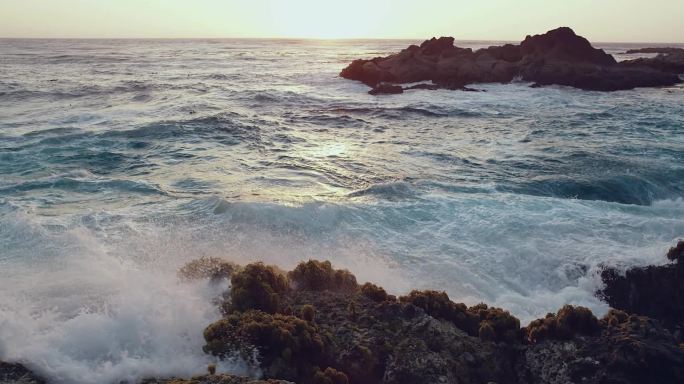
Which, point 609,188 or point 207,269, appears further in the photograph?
point 609,188

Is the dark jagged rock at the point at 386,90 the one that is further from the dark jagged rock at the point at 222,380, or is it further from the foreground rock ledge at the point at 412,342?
the dark jagged rock at the point at 222,380

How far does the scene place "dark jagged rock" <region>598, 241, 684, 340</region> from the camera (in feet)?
23.3

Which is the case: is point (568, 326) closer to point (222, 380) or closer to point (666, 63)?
point (222, 380)

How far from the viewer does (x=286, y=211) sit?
10680 millimetres

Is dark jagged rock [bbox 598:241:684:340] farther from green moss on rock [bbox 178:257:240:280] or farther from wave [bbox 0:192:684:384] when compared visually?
green moss on rock [bbox 178:257:240:280]

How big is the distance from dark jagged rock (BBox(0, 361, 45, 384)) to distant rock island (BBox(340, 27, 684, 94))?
32.6 m

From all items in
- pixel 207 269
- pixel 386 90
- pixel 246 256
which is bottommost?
pixel 246 256

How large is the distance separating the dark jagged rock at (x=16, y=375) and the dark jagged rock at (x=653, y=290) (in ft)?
24.4

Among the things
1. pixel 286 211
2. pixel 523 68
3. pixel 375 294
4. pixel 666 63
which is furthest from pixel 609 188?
pixel 666 63

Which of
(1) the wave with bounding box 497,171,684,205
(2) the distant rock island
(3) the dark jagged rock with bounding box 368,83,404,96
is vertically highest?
(2) the distant rock island

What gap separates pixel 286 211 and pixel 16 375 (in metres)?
6.39

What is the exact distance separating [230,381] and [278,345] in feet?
2.62

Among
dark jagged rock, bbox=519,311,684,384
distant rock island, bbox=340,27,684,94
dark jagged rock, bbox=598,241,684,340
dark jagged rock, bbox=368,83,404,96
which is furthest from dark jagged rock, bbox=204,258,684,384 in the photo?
distant rock island, bbox=340,27,684,94

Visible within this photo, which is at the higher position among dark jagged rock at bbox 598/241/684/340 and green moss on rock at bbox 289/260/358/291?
green moss on rock at bbox 289/260/358/291
